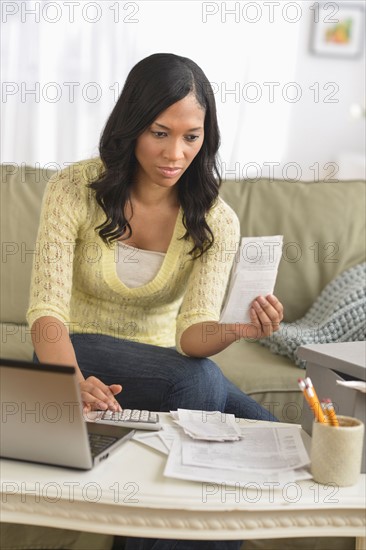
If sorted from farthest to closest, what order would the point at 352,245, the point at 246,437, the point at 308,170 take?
the point at 308,170
the point at 352,245
the point at 246,437

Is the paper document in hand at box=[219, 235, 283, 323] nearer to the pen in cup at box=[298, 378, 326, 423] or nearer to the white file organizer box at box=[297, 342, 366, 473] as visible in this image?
the white file organizer box at box=[297, 342, 366, 473]

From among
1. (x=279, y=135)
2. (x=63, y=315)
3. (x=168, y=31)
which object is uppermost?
(x=168, y=31)

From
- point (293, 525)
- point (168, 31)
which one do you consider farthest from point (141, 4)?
point (293, 525)

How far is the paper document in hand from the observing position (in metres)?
1.35

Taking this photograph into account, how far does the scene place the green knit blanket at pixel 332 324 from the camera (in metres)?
2.08

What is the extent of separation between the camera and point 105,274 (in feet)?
5.64

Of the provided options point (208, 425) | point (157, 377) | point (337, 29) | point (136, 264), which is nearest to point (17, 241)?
point (136, 264)

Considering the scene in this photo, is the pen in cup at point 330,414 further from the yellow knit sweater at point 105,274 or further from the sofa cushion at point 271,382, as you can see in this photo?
the sofa cushion at point 271,382

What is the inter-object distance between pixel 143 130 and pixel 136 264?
29 cm

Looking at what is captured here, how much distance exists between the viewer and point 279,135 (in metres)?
3.75

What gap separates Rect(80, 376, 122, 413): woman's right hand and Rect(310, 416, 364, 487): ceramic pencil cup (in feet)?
1.14

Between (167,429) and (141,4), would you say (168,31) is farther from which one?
(167,429)

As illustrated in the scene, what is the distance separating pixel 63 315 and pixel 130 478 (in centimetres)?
56

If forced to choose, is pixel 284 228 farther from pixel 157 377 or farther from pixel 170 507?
A: pixel 170 507
